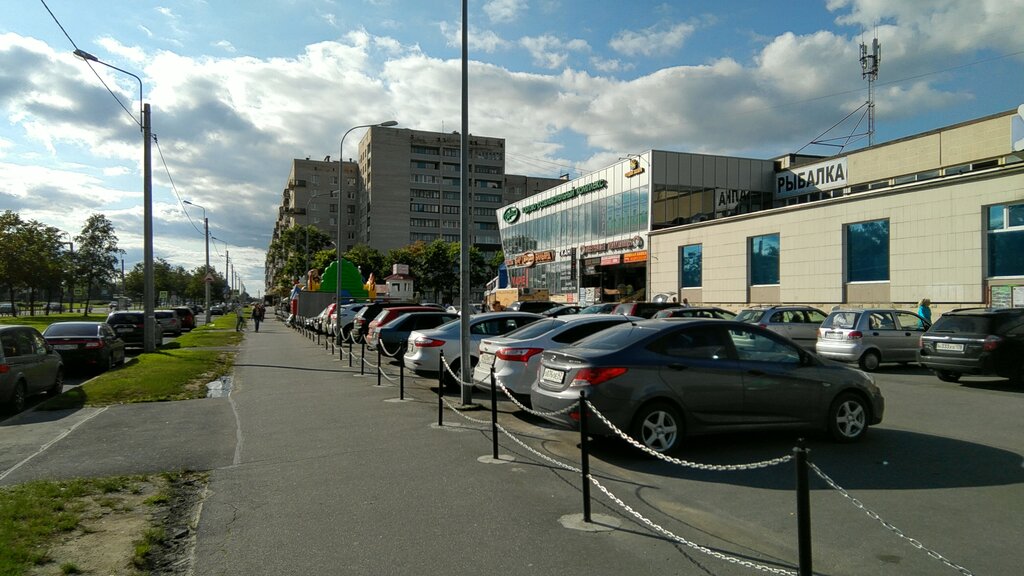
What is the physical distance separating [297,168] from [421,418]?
125711 millimetres

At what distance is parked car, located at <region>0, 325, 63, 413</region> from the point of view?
11141 mm

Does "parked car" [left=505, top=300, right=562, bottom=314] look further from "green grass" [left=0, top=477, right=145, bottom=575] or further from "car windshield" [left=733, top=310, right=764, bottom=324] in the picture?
"green grass" [left=0, top=477, right=145, bottom=575]

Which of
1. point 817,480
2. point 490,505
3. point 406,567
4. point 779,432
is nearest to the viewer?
point 406,567

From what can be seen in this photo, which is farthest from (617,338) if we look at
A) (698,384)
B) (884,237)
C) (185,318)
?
(185,318)

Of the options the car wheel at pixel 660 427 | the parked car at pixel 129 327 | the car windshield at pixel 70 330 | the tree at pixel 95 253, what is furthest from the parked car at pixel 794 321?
the tree at pixel 95 253

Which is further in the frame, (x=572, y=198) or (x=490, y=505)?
(x=572, y=198)

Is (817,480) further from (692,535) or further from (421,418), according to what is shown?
(421,418)

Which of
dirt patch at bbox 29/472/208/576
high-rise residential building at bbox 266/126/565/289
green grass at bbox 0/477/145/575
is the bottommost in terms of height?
dirt patch at bbox 29/472/208/576

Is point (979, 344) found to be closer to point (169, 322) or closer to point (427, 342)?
point (427, 342)

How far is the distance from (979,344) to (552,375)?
1005cm

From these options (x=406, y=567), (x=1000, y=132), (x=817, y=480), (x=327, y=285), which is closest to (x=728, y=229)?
(x=1000, y=132)

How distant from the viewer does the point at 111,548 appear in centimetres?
482

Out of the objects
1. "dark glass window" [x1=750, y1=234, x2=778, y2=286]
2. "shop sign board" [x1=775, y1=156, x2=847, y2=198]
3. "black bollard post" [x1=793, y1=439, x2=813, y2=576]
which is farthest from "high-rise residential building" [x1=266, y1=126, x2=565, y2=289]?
"black bollard post" [x1=793, y1=439, x2=813, y2=576]

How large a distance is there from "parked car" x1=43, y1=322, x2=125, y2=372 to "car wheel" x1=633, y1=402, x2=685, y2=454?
51.9 feet
